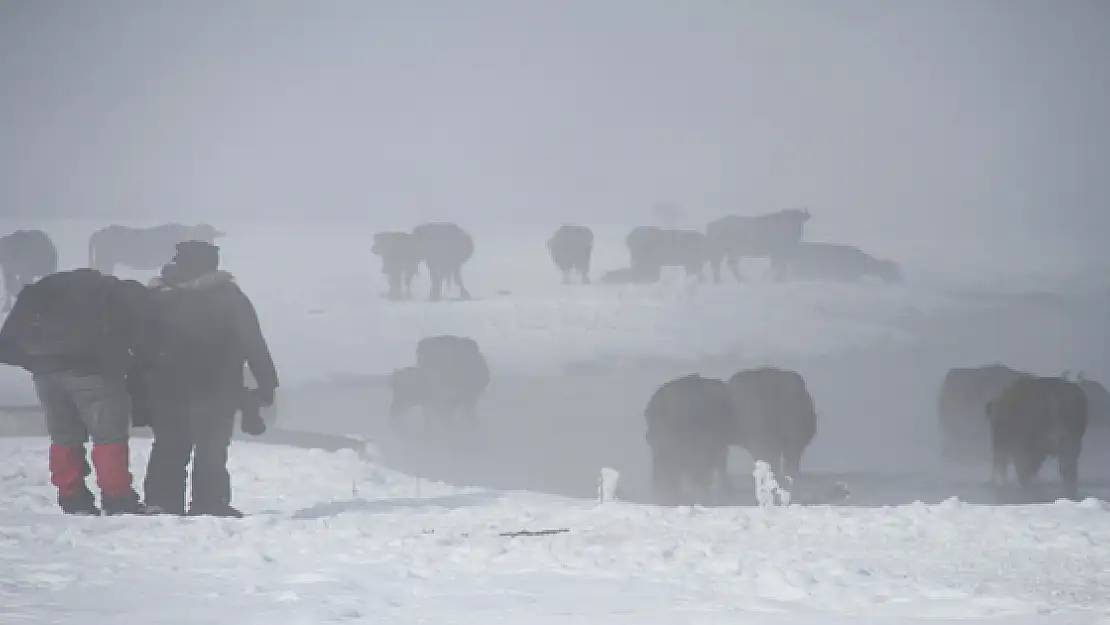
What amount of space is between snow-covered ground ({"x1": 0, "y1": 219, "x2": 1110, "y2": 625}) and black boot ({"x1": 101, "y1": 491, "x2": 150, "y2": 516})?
47 cm

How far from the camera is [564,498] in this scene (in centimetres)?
864

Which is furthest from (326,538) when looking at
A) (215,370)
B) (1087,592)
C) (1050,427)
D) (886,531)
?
(1050,427)

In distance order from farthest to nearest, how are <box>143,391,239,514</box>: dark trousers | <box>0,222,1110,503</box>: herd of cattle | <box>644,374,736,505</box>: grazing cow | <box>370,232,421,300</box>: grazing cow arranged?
<box>370,232,421,300</box>: grazing cow
<box>0,222,1110,503</box>: herd of cattle
<box>644,374,736,505</box>: grazing cow
<box>143,391,239,514</box>: dark trousers

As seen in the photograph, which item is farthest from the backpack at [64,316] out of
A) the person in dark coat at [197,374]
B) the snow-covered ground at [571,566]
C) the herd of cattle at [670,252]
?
the herd of cattle at [670,252]

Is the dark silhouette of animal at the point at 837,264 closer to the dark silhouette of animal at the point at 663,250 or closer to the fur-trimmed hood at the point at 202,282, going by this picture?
the dark silhouette of animal at the point at 663,250

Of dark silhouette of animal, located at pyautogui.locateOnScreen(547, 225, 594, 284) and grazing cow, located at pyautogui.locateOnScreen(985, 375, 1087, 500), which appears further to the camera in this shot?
dark silhouette of animal, located at pyautogui.locateOnScreen(547, 225, 594, 284)

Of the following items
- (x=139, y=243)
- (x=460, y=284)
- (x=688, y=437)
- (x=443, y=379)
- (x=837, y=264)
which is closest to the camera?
(x=688, y=437)

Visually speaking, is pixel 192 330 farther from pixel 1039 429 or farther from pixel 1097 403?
pixel 1097 403

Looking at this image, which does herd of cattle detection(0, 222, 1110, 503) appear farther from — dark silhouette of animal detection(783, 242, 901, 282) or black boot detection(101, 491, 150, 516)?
black boot detection(101, 491, 150, 516)

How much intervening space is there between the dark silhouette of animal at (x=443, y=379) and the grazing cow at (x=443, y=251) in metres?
1.61

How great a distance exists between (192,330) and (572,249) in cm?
1686

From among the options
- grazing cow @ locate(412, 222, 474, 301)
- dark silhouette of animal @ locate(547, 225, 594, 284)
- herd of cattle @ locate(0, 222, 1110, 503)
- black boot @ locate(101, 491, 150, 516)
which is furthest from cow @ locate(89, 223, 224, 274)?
black boot @ locate(101, 491, 150, 516)

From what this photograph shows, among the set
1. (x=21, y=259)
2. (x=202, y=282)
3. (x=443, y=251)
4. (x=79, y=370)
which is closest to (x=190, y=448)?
(x=79, y=370)

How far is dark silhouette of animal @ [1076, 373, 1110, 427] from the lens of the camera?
704 inches
